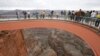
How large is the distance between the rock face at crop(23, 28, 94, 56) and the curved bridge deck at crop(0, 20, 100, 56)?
67 centimetres

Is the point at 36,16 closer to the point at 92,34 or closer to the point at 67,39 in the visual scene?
the point at 67,39

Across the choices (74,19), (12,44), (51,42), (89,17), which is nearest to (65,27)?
(74,19)

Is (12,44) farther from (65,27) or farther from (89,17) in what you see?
(89,17)

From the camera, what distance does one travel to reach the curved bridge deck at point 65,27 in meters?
14.4

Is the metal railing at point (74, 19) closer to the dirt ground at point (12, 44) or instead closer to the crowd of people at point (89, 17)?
the crowd of people at point (89, 17)

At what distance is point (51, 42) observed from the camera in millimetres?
22609

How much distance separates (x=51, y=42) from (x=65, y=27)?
2.38m

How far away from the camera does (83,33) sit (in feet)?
56.4

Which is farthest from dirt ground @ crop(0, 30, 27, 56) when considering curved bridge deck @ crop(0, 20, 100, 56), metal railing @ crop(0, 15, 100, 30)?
metal railing @ crop(0, 15, 100, 30)

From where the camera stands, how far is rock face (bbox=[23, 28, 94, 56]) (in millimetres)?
18438

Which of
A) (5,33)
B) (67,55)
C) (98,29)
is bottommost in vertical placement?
(67,55)

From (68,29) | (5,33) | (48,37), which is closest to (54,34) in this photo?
(48,37)

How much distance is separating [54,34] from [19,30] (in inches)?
161

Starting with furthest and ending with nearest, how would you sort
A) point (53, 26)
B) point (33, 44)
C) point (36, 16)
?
point (36, 16) → point (53, 26) → point (33, 44)
